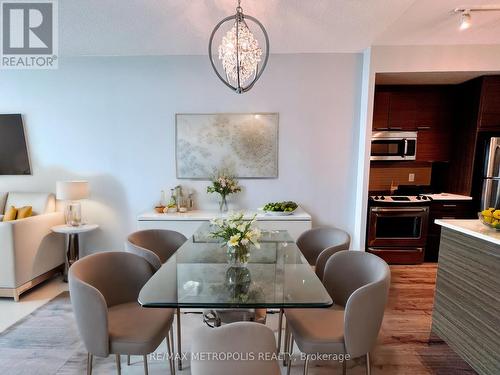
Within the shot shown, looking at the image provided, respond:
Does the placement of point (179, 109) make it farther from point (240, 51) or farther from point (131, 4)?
point (240, 51)

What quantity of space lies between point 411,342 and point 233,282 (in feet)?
5.48

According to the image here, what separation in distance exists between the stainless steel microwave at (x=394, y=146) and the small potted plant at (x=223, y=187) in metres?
2.02

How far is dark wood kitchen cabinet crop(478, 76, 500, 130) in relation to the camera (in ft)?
10.7

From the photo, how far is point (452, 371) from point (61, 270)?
13.8 ft

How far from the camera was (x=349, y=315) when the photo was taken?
4.25ft

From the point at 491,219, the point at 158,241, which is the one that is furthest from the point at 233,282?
the point at 491,219

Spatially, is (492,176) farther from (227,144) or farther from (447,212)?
(227,144)

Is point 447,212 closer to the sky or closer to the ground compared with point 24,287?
closer to the sky

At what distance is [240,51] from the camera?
1.67m

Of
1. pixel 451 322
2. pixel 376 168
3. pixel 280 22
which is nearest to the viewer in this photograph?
pixel 451 322

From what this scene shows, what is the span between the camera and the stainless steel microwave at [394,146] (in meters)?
3.68

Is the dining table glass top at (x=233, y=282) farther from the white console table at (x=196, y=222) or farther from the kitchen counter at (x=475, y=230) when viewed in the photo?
the kitchen counter at (x=475, y=230)

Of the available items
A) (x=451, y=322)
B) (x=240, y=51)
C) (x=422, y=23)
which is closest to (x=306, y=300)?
(x=451, y=322)

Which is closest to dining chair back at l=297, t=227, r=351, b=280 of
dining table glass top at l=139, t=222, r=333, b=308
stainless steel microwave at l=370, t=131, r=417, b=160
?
dining table glass top at l=139, t=222, r=333, b=308
